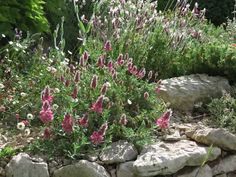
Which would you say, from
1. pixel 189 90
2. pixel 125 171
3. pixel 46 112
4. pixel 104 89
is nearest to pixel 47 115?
pixel 46 112

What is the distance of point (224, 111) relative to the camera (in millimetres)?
4734

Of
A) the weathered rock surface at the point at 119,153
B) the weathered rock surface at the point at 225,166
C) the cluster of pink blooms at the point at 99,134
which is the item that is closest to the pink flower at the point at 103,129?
the cluster of pink blooms at the point at 99,134

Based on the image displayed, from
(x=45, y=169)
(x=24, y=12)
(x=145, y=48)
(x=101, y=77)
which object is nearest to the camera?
(x=45, y=169)

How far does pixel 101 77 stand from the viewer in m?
4.61

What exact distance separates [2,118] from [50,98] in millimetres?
790

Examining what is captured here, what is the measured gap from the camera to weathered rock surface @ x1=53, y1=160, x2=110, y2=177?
398cm

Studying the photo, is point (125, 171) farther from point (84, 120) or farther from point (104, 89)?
point (104, 89)

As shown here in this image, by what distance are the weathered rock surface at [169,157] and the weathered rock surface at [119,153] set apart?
0.09 m

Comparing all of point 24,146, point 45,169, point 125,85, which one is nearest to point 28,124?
point 24,146

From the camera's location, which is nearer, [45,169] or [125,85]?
[45,169]

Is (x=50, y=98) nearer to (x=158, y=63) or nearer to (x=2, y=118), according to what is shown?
(x=2, y=118)

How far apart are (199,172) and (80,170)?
3.28 feet

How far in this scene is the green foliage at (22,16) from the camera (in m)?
5.66

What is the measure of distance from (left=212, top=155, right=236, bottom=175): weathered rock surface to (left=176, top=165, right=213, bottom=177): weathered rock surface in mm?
83
